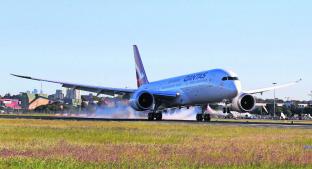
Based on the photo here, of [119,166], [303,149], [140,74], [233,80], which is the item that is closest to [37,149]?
[119,166]

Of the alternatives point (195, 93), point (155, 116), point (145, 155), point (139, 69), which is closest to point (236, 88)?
point (195, 93)

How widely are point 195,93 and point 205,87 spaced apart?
2.36 metres

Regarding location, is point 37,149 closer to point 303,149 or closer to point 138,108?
point 303,149

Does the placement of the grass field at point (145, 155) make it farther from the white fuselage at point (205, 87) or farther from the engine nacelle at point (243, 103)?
the engine nacelle at point (243, 103)

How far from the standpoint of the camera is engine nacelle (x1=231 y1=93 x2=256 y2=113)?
227 feet

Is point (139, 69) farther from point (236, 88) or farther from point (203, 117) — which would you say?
point (236, 88)

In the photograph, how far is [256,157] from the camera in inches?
902

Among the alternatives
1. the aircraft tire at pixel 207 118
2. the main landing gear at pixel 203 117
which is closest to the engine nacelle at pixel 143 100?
the main landing gear at pixel 203 117

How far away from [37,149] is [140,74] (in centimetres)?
6617

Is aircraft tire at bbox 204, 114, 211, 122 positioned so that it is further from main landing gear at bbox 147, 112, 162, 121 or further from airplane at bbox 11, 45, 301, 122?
main landing gear at bbox 147, 112, 162, 121

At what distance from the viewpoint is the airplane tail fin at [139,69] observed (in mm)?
89938

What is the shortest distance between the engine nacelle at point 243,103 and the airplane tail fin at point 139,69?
2174cm

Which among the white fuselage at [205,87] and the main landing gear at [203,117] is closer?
the white fuselage at [205,87]

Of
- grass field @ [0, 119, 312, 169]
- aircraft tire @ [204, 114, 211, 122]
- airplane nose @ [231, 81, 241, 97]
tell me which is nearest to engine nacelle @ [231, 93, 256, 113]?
airplane nose @ [231, 81, 241, 97]
